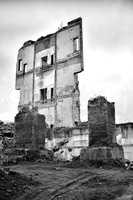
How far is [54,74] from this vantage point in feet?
93.9

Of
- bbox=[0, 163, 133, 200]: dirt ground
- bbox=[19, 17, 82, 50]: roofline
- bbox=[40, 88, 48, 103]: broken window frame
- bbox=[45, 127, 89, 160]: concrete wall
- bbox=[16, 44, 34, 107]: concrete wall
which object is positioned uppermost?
bbox=[19, 17, 82, 50]: roofline

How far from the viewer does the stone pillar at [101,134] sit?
8.36 metres

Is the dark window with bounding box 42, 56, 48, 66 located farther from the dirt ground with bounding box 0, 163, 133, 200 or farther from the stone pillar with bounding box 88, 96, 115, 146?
the dirt ground with bounding box 0, 163, 133, 200

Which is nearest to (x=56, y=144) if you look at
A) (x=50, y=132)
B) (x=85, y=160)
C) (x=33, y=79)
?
(x=50, y=132)

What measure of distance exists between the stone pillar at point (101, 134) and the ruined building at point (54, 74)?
15.4 meters

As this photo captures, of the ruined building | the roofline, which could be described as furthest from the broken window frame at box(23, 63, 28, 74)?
the roofline

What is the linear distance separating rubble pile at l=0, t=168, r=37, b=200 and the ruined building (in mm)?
19093

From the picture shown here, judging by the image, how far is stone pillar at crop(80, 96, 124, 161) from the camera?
836 cm

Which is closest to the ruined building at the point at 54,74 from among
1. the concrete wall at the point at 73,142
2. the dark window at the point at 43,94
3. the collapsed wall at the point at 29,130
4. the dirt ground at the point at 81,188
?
the dark window at the point at 43,94

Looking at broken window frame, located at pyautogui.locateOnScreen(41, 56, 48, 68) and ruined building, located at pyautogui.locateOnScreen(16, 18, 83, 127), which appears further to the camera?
broken window frame, located at pyautogui.locateOnScreen(41, 56, 48, 68)

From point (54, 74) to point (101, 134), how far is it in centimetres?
2027

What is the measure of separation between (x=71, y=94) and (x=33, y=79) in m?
6.54

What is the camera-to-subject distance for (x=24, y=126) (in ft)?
35.5

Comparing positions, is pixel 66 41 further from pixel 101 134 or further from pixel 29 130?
pixel 101 134
